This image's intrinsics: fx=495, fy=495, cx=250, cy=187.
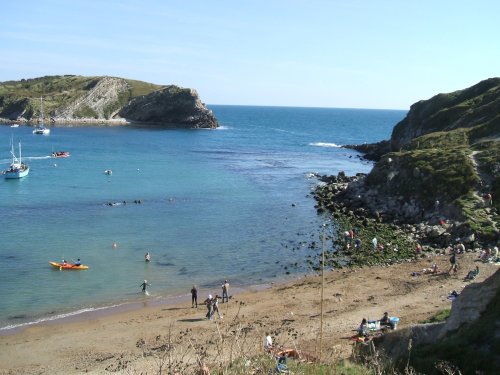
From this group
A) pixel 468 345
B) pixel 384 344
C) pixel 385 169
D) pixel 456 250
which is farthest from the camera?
pixel 385 169

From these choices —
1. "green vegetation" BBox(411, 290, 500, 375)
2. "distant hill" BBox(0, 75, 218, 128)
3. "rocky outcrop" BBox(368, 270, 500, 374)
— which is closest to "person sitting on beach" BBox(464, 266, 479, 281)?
"rocky outcrop" BBox(368, 270, 500, 374)

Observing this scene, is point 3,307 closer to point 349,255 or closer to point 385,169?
point 349,255

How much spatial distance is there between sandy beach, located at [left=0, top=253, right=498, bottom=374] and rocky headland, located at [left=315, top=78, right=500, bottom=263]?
244 inches

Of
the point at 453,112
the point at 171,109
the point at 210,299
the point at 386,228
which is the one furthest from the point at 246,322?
the point at 171,109

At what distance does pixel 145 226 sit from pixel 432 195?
28.4 metres

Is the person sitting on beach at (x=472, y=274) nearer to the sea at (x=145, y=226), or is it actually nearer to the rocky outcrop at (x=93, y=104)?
the sea at (x=145, y=226)

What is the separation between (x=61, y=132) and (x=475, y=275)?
130 metres

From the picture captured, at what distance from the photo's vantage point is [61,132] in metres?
140

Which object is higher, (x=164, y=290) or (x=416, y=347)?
(x=416, y=347)

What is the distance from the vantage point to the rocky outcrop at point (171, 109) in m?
171

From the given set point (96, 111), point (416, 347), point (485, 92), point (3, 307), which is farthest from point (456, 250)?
point (96, 111)

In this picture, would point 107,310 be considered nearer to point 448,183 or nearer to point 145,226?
point 145,226

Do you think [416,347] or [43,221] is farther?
[43,221]

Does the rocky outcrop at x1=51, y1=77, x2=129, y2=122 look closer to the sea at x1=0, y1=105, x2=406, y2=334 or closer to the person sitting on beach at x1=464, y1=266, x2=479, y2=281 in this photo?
the sea at x1=0, y1=105, x2=406, y2=334
